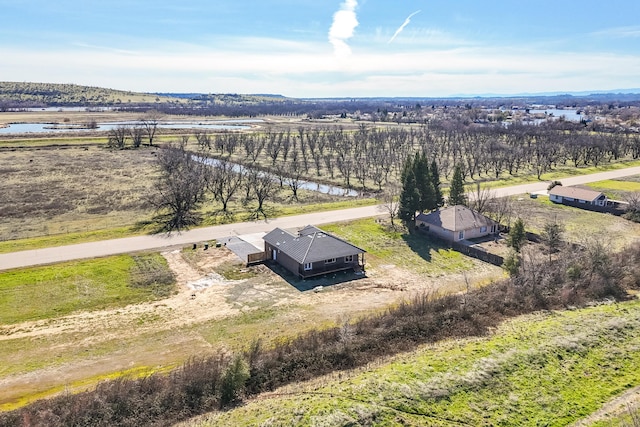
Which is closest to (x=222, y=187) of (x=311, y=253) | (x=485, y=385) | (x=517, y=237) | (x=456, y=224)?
(x=311, y=253)

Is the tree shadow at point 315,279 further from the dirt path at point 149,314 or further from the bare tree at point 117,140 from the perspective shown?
the bare tree at point 117,140

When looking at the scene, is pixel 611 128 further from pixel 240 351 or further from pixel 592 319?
pixel 240 351

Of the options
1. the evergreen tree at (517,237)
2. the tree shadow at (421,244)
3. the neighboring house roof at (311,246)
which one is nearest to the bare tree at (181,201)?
the neighboring house roof at (311,246)

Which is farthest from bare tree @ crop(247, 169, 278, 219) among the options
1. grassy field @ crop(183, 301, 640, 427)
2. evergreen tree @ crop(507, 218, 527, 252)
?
grassy field @ crop(183, 301, 640, 427)

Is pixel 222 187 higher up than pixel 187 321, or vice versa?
pixel 222 187

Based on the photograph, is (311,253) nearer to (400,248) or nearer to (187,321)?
(400,248)
